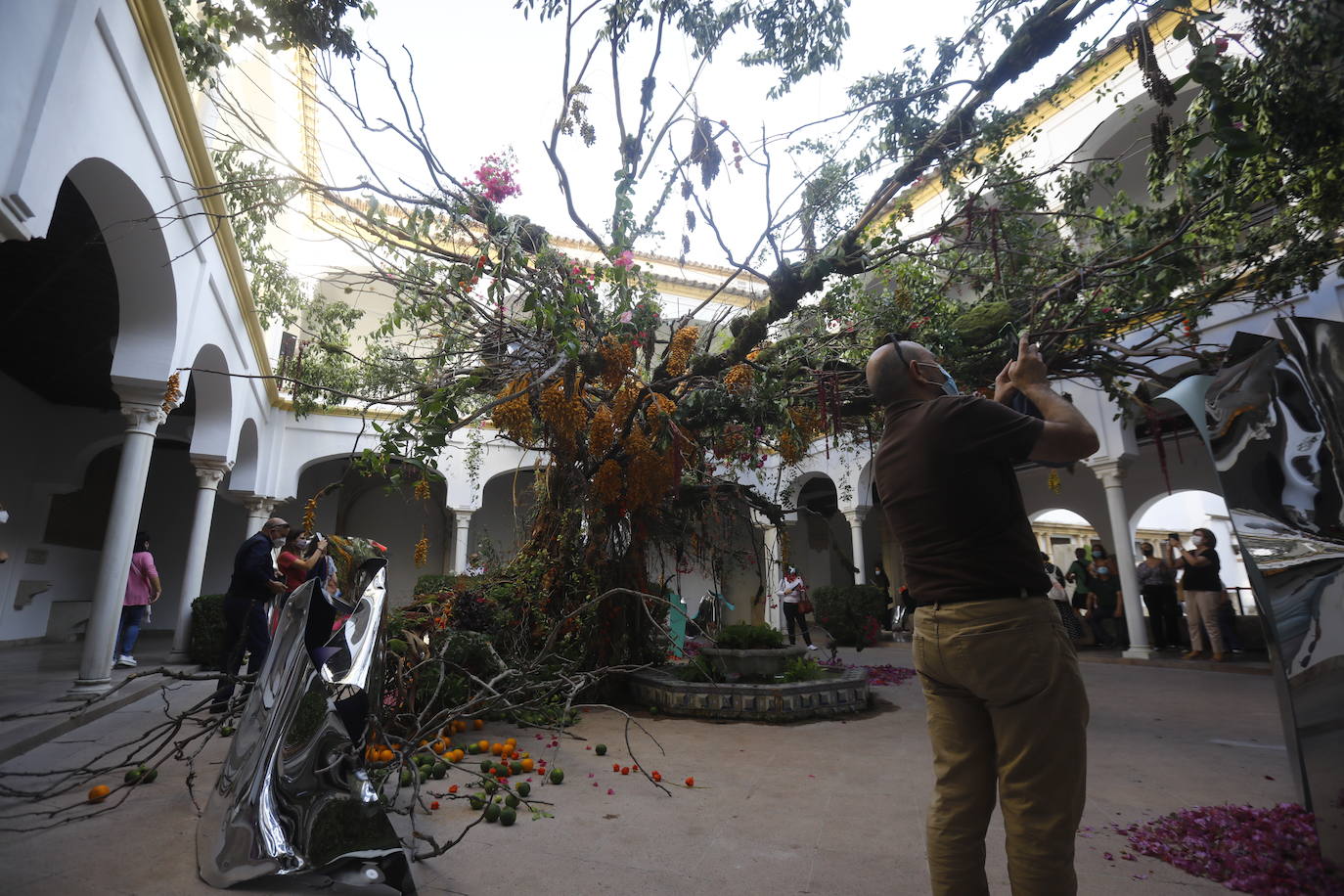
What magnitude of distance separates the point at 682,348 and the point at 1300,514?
4.14 m

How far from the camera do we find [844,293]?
643 cm

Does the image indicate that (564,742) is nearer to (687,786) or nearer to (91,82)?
(687,786)

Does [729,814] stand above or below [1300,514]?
below

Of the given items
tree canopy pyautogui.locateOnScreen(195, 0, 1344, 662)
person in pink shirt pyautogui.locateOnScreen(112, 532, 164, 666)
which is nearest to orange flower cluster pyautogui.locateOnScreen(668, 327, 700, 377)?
tree canopy pyautogui.locateOnScreen(195, 0, 1344, 662)

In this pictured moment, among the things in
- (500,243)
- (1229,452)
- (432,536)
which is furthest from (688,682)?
(432,536)

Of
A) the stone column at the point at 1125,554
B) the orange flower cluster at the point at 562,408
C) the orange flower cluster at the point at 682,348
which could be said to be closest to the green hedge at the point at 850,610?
the stone column at the point at 1125,554

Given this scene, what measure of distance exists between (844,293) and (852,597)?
7101 millimetres

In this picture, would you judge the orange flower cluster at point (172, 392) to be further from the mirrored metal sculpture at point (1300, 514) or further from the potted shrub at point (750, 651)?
the mirrored metal sculpture at point (1300, 514)

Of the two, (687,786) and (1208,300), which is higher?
(1208,300)

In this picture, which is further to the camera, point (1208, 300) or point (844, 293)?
point (844, 293)

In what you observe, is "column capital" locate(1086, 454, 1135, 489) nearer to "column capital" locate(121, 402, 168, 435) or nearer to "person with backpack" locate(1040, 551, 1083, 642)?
"person with backpack" locate(1040, 551, 1083, 642)

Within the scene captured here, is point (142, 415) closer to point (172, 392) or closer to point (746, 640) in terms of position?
point (172, 392)

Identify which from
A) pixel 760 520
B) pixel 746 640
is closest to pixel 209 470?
pixel 746 640

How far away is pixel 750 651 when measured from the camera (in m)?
5.74
